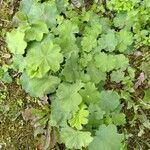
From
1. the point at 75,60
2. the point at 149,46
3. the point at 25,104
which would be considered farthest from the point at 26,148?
the point at 149,46

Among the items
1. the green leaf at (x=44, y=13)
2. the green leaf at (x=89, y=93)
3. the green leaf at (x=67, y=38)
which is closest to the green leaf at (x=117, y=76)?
the green leaf at (x=89, y=93)

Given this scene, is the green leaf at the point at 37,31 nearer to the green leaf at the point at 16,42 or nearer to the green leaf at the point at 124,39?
the green leaf at the point at 16,42

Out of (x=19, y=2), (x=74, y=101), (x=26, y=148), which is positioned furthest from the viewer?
(x=19, y=2)

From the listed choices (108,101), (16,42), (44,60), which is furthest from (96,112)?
(16,42)

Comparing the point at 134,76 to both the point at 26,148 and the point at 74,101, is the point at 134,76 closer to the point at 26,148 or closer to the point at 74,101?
the point at 74,101

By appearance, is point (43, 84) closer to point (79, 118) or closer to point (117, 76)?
point (79, 118)
